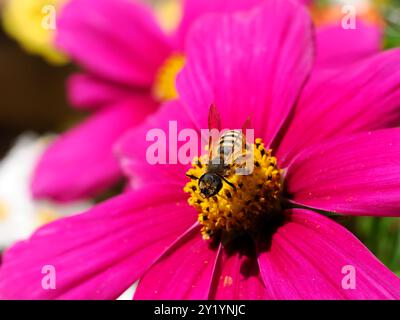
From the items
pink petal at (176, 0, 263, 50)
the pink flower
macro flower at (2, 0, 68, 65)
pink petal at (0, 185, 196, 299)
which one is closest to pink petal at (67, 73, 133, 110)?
the pink flower

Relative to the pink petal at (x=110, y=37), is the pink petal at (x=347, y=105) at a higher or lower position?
lower

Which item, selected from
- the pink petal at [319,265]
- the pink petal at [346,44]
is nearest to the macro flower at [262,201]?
the pink petal at [319,265]

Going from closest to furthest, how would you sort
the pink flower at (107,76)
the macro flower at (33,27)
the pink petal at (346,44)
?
the pink petal at (346,44) < the pink flower at (107,76) < the macro flower at (33,27)

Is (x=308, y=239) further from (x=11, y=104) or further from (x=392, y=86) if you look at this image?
(x=11, y=104)

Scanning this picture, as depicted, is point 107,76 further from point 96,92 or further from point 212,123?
point 212,123

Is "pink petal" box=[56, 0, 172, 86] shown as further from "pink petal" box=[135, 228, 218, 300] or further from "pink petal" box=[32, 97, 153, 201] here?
"pink petal" box=[135, 228, 218, 300]

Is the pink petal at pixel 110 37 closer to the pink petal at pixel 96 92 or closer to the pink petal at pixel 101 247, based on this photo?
the pink petal at pixel 96 92
